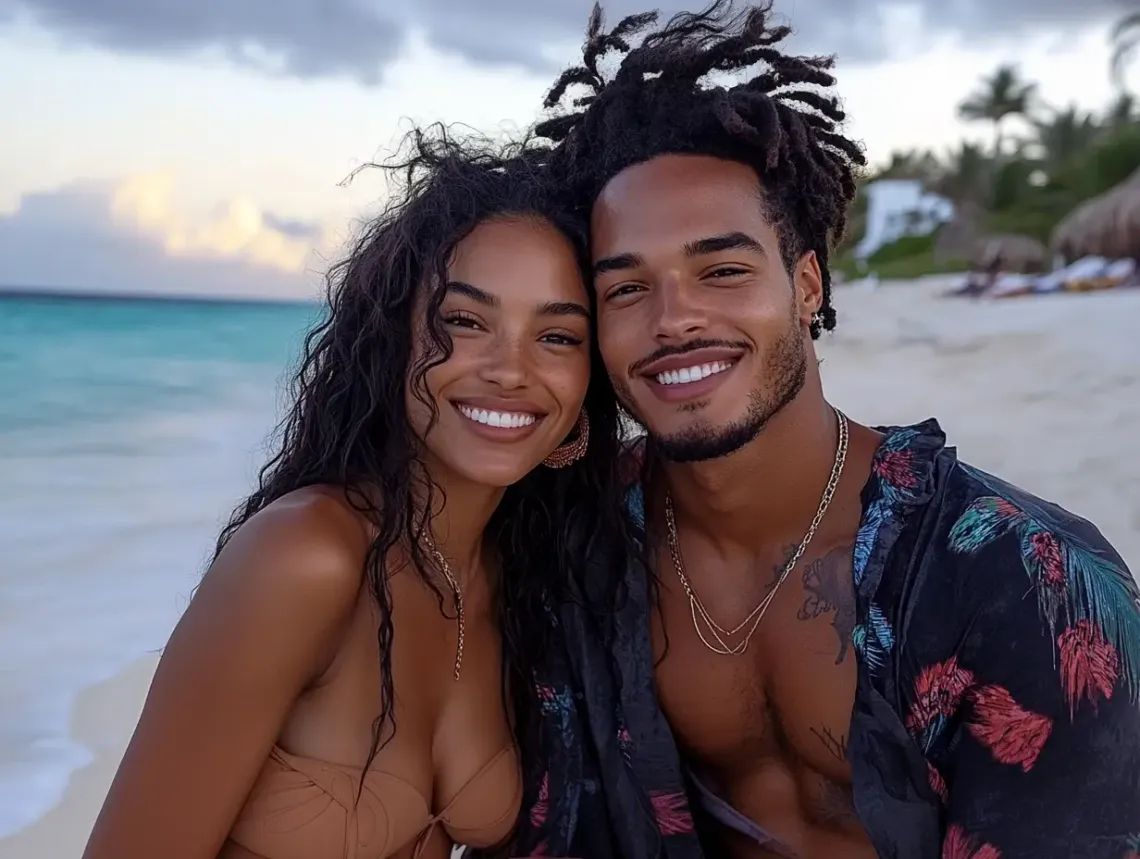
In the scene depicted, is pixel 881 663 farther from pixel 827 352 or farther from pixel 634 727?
pixel 827 352

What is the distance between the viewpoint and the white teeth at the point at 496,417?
2.57 m

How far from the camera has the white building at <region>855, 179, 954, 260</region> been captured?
129 ft

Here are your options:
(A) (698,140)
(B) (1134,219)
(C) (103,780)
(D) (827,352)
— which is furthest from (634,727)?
(B) (1134,219)

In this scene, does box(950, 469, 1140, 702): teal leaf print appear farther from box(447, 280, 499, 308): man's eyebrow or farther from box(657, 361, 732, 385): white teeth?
box(447, 280, 499, 308): man's eyebrow

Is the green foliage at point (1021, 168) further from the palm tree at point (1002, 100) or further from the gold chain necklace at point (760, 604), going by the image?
the gold chain necklace at point (760, 604)

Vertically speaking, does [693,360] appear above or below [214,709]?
above

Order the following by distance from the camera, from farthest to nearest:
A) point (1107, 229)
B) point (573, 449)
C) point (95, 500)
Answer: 1. point (1107, 229)
2. point (95, 500)
3. point (573, 449)

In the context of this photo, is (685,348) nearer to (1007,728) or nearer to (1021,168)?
(1007,728)

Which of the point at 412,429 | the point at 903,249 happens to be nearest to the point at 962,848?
the point at 412,429

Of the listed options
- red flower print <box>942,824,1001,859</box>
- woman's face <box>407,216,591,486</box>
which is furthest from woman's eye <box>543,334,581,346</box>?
red flower print <box>942,824,1001,859</box>

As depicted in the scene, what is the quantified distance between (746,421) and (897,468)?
0.38m

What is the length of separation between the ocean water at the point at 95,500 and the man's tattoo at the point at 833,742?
191 cm

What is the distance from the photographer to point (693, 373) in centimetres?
261

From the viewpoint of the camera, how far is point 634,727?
271 cm
